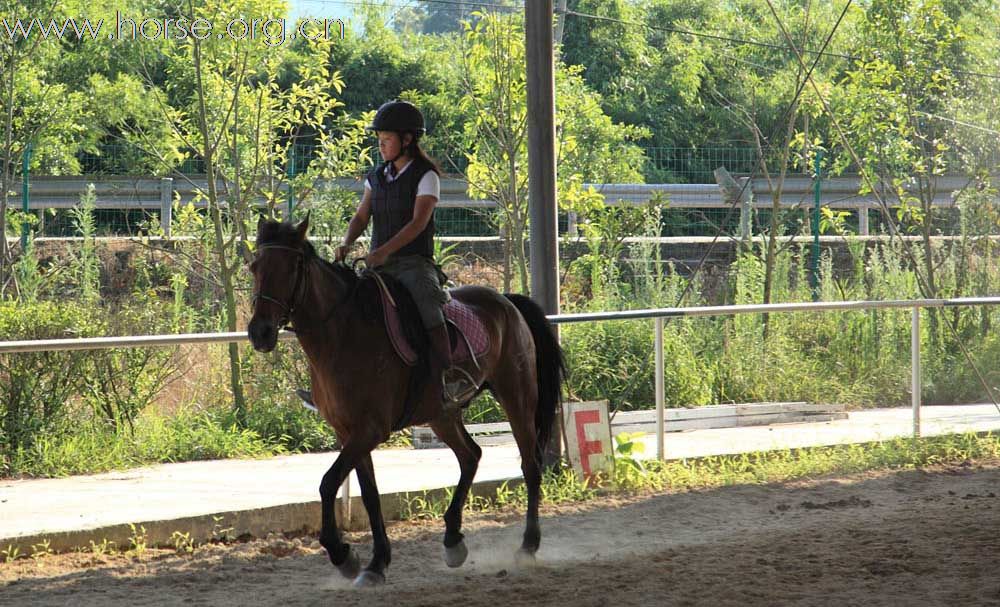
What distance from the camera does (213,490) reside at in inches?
339

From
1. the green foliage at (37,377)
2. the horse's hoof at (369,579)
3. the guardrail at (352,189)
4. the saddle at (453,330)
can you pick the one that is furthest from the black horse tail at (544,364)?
the guardrail at (352,189)

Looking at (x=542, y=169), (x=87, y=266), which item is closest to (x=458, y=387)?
(x=542, y=169)

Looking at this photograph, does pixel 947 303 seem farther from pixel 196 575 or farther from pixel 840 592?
pixel 196 575

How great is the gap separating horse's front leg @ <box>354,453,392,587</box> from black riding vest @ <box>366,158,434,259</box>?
1210 millimetres

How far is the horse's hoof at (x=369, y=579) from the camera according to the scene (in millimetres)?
6379

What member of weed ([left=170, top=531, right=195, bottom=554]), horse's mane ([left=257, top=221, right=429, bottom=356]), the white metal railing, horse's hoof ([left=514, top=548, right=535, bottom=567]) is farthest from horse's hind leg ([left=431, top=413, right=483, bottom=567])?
the white metal railing

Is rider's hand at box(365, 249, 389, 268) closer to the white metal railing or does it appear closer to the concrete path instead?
the concrete path

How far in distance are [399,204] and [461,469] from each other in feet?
5.28

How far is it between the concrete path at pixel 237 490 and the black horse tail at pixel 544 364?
1.23 meters

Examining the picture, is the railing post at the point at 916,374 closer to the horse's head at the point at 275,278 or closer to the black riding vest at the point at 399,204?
the black riding vest at the point at 399,204

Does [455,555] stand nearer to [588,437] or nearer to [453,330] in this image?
[453,330]

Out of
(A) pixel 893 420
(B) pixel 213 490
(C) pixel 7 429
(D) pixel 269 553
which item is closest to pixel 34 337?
(C) pixel 7 429

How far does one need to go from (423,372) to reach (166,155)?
856 centimetres

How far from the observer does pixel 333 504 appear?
6.27 metres
